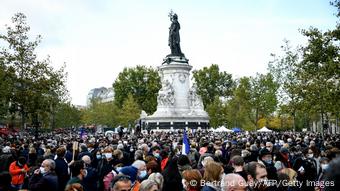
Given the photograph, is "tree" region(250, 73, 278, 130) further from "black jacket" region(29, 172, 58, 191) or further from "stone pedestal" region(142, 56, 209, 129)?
"black jacket" region(29, 172, 58, 191)

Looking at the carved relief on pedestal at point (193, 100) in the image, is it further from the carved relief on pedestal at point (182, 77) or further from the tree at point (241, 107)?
the tree at point (241, 107)

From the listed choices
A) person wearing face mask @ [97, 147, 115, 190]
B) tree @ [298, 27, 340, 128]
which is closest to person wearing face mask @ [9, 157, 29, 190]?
person wearing face mask @ [97, 147, 115, 190]

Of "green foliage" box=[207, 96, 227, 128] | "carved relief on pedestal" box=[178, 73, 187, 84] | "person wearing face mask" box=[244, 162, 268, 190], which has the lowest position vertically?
"person wearing face mask" box=[244, 162, 268, 190]

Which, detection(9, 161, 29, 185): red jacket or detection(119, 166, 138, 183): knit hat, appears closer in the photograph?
detection(119, 166, 138, 183): knit hat

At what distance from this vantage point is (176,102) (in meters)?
60.4

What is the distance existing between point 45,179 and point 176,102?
2084 inches

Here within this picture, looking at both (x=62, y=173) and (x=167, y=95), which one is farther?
(x=167, y=95)

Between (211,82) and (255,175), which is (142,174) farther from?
(211,82)

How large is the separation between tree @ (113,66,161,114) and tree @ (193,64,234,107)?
10.4m

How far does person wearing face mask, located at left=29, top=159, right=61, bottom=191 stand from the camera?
7390 mm

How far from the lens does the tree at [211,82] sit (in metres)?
102

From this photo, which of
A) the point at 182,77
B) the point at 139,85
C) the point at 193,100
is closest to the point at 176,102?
the point at 193,100

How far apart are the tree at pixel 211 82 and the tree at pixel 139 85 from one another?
10.4 m

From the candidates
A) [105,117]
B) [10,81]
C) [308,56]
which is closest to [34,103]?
[10,81]
